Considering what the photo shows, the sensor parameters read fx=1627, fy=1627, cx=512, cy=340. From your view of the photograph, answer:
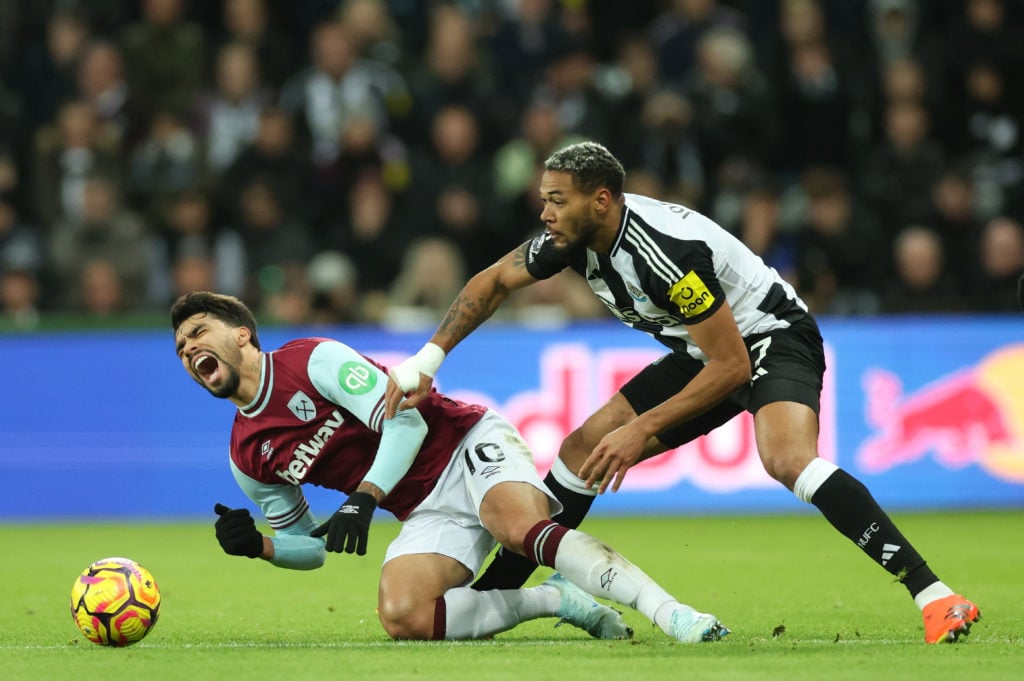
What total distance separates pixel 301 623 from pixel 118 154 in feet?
26.0

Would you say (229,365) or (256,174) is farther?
(256,174)

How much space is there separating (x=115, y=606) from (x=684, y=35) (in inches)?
379

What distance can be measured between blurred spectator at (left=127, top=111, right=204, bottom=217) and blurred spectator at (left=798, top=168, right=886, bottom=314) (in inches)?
201

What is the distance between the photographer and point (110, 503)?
477 inches

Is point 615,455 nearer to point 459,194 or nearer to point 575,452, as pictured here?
point 575,452

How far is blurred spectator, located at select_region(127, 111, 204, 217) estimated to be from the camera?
13.7 meters

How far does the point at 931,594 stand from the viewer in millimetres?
5836

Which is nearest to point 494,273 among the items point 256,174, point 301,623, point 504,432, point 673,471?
point 504,432

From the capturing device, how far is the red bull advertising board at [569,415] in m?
11.8

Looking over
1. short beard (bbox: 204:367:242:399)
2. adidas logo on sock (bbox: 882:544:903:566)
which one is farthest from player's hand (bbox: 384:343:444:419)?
adidas logo on sock (bbox: 882:544:903:566)

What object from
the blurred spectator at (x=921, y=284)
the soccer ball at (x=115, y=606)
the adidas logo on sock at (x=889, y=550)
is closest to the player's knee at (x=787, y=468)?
the adidas logo on sock at (x=889, y=550)

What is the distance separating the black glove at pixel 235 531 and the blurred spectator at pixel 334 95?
790 centimetres

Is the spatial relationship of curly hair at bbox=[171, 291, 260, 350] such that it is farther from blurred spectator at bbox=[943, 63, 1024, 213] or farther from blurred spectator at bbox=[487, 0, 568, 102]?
blurred spectator at bbox=[943, 63, 1024, 213]

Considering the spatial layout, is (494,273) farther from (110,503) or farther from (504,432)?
(110,503)
